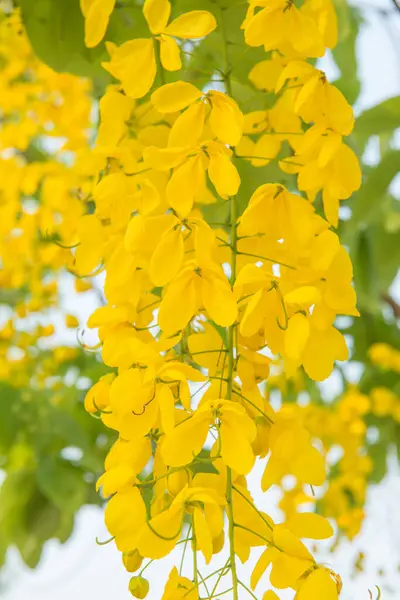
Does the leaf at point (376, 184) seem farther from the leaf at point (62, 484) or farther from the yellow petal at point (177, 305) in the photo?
the leaf at point (62, 484)

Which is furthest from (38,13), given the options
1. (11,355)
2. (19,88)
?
(11,355)

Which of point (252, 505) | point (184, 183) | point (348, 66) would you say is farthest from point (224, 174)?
point (348, 66)

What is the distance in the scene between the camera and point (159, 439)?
13.3 inches

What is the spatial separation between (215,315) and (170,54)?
13 cm

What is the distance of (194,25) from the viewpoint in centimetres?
37

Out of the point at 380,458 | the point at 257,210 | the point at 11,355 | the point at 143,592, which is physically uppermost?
the point at 257,210

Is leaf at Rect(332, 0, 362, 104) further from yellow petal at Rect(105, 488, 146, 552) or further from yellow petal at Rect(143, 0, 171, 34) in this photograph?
yellow petal at Rect(105, 488, 146, 552)

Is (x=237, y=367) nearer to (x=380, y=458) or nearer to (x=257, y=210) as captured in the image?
(x=257, y=210)

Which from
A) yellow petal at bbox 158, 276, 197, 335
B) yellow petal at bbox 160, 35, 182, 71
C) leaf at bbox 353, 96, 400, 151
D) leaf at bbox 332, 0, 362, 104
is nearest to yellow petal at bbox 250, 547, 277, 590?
yellow petal at bbox 158, 276, 197, 335

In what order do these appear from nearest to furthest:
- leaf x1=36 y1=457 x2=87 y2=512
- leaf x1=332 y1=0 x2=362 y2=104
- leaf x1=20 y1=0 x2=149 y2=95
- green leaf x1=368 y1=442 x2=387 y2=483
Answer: leaf x1=20 y1=0 x2=149 y2=95, leaf x1=332 y1=0 x2=362 y2=104, leaf x1=36 y1=457 x2=87 y2=512, green leaf x1=368 y1=442 x2=387 y2=483

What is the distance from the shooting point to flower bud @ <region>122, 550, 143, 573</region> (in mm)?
333

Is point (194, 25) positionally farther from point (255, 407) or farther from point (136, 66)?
point (255, 407)

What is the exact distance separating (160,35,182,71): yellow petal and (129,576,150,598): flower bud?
0.76ft

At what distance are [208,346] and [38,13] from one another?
1.04ft
